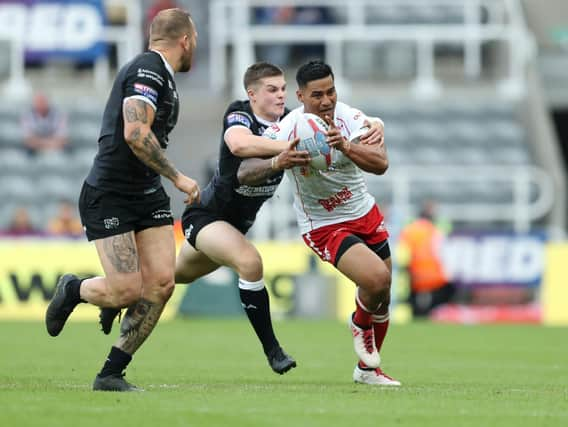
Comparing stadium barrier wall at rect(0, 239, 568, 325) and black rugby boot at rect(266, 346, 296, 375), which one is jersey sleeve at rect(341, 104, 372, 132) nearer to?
black rugby boot at rect(266, 346, 296, 375)

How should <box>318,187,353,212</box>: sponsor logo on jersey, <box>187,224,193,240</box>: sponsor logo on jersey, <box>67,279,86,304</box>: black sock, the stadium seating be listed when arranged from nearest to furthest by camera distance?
1. <box>67,279,86,304</box>: black sock
2. <box>318,187,353,212</box>: sponsor logo on jersey
3. <box>187,224,193,240</box>: sponsor logo on jersey
4. the stadium seating

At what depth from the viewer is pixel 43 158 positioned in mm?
23891

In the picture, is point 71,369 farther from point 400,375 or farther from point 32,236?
point 32,236

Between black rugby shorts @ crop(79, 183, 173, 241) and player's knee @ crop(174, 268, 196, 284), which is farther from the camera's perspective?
player's knee @ crop(174, 268, 196, 284)

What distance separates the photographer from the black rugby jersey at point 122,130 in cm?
896

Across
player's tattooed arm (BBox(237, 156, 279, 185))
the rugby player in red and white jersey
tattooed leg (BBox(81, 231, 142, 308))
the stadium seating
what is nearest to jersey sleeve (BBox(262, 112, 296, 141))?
the rugby player in red and white jersey

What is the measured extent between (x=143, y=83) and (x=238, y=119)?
5.15 feet

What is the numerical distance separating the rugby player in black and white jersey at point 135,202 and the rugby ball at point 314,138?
96 cm

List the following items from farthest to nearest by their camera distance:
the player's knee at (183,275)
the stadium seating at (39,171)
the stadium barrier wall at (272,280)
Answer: the stadium seating at (39,171)
the stadium barrier wall at (272,280)
the player's knee at (183,275)

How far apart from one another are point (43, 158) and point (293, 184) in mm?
14287

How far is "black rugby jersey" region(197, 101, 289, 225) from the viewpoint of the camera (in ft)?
34.5

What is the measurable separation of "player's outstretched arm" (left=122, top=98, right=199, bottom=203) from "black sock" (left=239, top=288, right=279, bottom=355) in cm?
173

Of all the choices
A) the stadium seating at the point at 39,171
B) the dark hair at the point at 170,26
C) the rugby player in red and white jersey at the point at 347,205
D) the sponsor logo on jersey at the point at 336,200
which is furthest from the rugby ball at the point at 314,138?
the stadium seating at the point at 39,171

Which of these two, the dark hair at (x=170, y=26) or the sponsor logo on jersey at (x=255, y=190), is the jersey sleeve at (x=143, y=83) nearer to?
the dark hair at (x=170, y=26)
